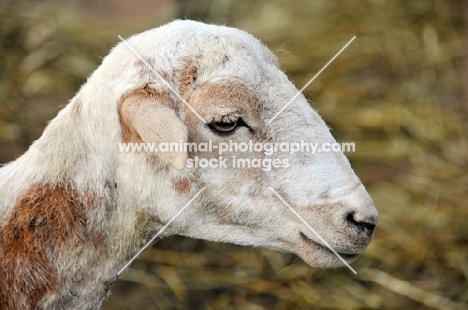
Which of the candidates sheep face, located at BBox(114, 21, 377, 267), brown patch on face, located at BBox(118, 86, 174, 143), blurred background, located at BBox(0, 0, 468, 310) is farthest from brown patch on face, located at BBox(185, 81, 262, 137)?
blurred background, located at BBox(0, 0, 468, 310)

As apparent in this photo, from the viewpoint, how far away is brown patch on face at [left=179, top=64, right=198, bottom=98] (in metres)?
2.70

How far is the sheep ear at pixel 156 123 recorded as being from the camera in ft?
8.19

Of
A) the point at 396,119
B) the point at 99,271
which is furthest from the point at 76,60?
the point at 99,271

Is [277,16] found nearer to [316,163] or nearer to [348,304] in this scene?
[348,304]

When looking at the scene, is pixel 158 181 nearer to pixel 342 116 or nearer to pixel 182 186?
pixel 182 186

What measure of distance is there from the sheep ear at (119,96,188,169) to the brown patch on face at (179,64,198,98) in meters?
0.13

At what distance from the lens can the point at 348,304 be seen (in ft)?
16.1

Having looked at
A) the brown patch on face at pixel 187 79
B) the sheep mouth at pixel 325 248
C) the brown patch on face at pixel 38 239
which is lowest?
the sheep mouth at pixel 325 248

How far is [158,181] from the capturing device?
2699 millimetres

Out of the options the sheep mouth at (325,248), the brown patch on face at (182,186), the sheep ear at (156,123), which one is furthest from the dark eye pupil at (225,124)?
the sheep mouth at (325,248)

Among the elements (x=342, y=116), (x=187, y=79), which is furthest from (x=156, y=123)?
(x=342, y=116)

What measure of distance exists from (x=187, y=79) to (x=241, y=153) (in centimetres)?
39

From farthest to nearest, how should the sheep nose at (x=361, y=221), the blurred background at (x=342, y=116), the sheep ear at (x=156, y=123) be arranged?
the blurred background at (x=342, y=116), the sheep nose at (x=361, y=221), the sheep ear at (x=156, y=123)

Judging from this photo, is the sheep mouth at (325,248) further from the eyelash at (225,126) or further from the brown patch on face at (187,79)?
the brown patch on face at (187,79)
